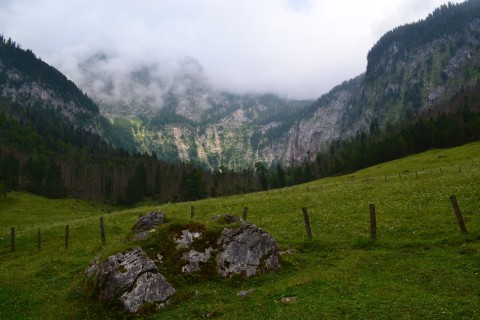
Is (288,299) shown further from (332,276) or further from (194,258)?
(194,258)

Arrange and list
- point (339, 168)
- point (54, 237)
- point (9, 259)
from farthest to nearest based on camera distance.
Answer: point (339, 168)
point (54, 237)
point (9, 259)

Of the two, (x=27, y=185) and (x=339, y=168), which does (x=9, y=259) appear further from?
(x=339, y=168)

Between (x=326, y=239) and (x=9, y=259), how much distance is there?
29.9 metres

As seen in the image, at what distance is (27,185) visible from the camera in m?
150

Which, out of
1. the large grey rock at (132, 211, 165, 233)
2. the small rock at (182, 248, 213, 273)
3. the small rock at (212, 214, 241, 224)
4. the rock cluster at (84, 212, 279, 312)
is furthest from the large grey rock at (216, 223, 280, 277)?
the large grey rock at (132, 211, 165, 233)

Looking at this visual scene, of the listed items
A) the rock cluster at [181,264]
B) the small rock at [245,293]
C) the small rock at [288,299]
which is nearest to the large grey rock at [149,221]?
the rock cluster at [181,264]

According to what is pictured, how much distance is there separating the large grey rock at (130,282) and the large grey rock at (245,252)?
12.2 feet

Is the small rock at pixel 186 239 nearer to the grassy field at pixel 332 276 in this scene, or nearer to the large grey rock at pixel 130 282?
the grassy field at pixel 332 276

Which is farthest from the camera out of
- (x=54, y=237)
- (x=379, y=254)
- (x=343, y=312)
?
(x=54, y=237)

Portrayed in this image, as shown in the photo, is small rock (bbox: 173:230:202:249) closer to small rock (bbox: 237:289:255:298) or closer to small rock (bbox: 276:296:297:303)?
small rock (bbox: 237:289:255:298)

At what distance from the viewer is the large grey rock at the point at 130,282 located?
57.9ft

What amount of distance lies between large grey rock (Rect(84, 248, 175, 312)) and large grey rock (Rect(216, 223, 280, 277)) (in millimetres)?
3719

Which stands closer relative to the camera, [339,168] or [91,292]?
[91,292]

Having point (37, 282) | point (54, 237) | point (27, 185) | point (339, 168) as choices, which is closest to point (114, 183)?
point (27, 185)
